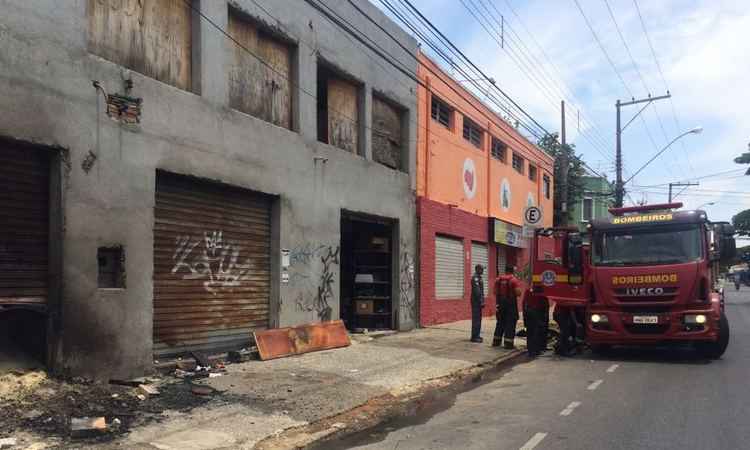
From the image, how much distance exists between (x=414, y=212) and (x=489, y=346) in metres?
4.66

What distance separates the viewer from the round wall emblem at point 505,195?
2550 cm

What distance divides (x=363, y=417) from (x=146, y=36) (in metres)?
6.35

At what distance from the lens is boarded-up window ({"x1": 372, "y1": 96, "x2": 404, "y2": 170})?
16.5 m

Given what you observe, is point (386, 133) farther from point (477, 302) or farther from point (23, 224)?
point (23, 224)

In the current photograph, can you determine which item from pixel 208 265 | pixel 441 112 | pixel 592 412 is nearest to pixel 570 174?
pixel 441 112

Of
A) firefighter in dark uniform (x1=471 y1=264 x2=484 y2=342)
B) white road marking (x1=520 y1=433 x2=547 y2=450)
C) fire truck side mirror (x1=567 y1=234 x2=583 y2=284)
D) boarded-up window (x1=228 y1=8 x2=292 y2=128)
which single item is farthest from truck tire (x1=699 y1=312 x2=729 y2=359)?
boarded-up window (x1=228 y1=8 x2=292 y2=128)

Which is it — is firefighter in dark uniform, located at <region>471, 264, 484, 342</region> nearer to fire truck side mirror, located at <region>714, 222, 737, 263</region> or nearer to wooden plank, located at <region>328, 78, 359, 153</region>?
wooden plank, located at <region>328, 78, 359, 153</region>

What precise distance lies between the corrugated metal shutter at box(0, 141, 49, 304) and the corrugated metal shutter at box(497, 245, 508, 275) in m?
18.8

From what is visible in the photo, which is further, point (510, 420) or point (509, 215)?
point (509, 215)

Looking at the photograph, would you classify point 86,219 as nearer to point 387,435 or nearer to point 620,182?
point 387,435

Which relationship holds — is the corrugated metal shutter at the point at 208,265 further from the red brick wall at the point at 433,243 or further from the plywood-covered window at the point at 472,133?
the plywood-covered window at the point at 472,133

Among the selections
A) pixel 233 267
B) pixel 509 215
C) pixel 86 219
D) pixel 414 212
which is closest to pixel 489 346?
pixel 414 212

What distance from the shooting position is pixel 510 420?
7461 mm

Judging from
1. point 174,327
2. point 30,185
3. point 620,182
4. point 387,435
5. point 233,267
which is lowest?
point 387,435
